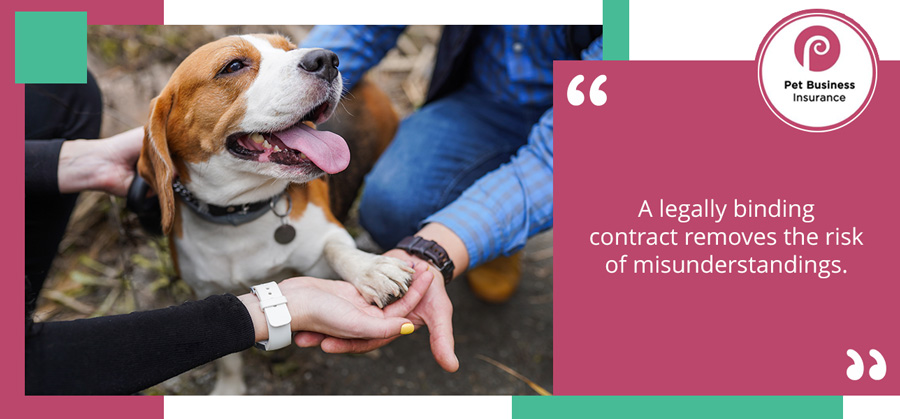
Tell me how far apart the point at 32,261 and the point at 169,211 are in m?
0.58

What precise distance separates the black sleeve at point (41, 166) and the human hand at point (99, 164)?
0.02 meters

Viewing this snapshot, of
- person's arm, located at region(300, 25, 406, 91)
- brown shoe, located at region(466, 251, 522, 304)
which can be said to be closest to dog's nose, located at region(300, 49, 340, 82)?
person's arm, located at region(300, 25, 406, 91)

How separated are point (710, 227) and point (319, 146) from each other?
101cm

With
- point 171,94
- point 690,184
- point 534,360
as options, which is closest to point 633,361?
point 690,184

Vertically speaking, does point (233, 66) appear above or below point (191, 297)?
above

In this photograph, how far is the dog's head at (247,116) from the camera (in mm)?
1573

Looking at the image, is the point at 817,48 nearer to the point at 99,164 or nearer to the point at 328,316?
the point at 328,316

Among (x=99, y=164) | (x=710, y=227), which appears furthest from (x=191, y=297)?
(x=710, y=227)

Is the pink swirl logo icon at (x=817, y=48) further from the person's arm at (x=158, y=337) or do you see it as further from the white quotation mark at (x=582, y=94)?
the person's arm at (x=158, y=337)

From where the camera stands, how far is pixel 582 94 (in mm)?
1760

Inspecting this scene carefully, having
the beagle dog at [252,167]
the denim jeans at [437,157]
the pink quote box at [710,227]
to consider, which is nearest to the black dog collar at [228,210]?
the beagle dog at [252,167]

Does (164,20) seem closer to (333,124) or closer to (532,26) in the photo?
(333,124)

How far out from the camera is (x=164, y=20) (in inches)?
71.9

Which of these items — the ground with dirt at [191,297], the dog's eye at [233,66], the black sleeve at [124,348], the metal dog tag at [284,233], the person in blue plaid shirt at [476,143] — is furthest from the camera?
the ground with dirt at [191,297]
